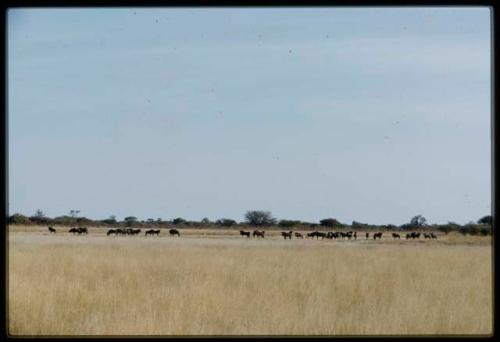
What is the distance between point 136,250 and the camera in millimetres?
10391

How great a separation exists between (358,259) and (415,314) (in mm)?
4284

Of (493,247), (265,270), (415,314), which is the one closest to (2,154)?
(493,247)

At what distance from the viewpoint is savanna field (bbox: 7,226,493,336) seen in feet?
14.0

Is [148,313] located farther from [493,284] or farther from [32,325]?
[493,284]

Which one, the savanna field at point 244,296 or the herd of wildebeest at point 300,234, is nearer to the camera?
the savanna field at point 244,296

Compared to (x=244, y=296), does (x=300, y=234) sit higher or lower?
higher

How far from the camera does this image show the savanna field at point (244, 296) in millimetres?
4273

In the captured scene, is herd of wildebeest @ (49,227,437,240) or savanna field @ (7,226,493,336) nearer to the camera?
savanna field @ (7,226,493,336)

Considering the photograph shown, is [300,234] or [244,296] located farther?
[300,234]

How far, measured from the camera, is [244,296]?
18.9 ft

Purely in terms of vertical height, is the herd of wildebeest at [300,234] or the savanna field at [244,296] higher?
the herd of wildebeest at [300,234]

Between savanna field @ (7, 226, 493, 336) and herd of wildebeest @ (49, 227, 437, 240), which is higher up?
herd of wildebeest @ (49, 227, 437, 240)
